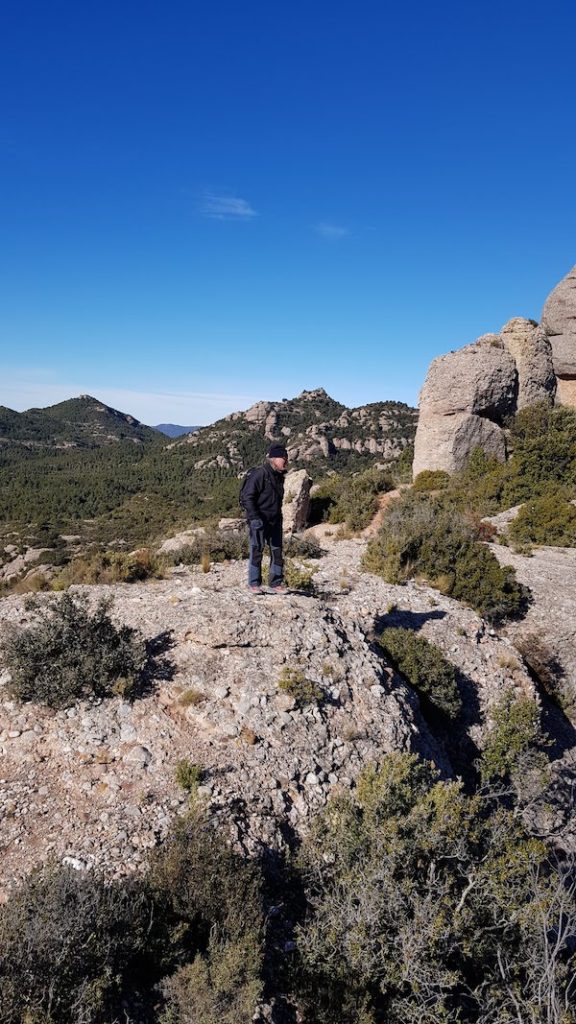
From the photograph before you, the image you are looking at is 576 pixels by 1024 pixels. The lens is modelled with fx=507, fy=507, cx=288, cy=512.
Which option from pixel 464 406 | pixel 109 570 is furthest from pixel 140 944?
pixel 464 406

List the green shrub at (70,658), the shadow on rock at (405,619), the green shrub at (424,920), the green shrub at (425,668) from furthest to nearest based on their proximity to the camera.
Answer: the shadow on rock at (405,619), the green shrub at (425,668), the green shrub at (70,658), the green shrub at (424,920)

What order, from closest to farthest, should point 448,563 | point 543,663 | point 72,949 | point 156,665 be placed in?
point 72,949 < point 156,665 < point 543,663 < point 448,563

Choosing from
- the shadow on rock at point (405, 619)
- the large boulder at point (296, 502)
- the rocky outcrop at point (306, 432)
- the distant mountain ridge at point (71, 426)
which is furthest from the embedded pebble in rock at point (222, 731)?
the distant mountain ridge at point (71, 426)

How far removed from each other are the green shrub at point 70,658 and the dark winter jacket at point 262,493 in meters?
2.87

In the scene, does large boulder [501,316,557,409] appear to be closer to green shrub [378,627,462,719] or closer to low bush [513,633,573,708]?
low bush [513,633,573,708]

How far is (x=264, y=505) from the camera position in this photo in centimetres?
899

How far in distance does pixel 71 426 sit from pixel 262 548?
141 m

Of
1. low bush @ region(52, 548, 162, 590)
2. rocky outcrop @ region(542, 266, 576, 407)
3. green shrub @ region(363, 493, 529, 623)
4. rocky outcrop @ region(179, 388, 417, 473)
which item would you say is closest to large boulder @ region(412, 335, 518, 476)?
rocky outcrop @ region(542, 266, 576, 407)

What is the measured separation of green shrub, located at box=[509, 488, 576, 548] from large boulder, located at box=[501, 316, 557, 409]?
8150 millimetres

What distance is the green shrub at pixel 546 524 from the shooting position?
1655 cm

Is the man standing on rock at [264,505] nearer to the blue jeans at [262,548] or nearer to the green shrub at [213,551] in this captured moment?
the blue jeans at [262,548]

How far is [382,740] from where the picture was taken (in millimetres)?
6844

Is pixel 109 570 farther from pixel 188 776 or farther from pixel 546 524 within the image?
pixel 546 524

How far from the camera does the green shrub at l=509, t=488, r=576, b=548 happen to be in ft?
54.3
